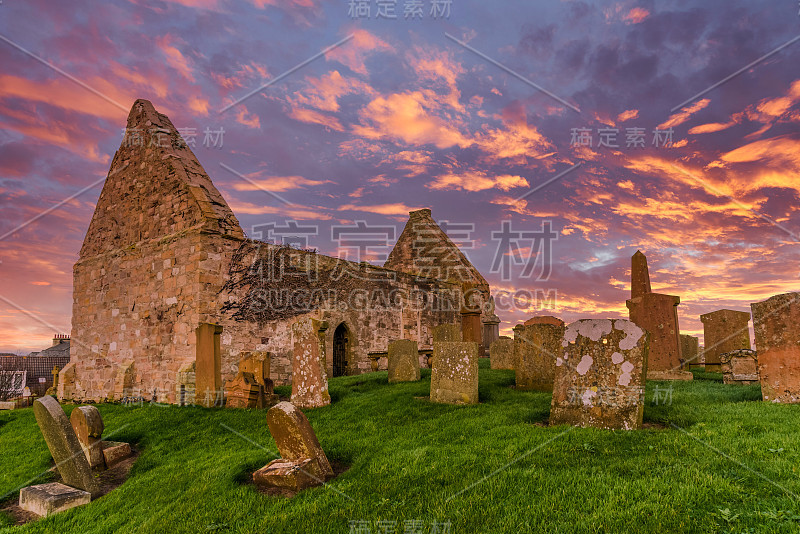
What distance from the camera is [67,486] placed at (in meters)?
6.30

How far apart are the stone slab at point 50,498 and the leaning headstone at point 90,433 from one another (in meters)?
0.94

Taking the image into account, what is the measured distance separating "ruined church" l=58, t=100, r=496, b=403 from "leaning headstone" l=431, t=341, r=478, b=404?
254 cm

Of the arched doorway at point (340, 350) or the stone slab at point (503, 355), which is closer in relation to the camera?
the stone slab at point (503, 355)

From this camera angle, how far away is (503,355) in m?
13.8

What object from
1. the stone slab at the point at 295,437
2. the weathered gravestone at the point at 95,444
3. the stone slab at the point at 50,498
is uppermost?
the stone slab at the point at 295,437

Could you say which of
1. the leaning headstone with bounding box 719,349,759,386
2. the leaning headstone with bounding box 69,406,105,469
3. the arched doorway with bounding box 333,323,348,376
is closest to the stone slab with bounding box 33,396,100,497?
the leaning headstone with bounding box 69,406,105,469

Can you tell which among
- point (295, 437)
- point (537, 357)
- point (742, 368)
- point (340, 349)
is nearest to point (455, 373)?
point (537, 357)

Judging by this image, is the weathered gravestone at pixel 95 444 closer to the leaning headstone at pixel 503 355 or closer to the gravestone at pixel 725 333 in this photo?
the leaning headstone at pixel 503 355

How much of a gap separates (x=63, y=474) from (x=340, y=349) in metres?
10.0

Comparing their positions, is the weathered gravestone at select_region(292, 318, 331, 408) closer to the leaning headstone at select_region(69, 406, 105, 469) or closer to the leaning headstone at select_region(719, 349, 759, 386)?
the leaning headstone at select_region(69, 406, 105, 469)

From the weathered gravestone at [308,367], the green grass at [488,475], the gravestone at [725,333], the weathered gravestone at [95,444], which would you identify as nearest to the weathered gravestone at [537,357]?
the green grass at [488,475]

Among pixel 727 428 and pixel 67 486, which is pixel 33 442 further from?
pixel 727 428

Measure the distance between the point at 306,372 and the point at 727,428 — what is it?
6.94 metres

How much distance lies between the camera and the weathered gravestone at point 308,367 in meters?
9.11
